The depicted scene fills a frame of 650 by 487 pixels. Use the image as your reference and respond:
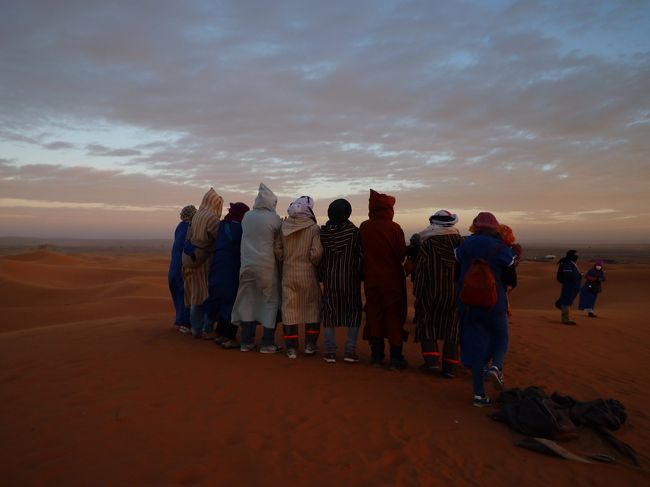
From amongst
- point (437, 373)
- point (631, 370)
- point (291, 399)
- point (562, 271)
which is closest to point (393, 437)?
point (291, 399)

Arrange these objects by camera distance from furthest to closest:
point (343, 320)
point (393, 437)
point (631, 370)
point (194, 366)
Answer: point (631, 370)
point (343, 320)
point (194, 366)
point (393, 437)

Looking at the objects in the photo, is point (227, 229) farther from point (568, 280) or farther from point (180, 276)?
point (568, 280)

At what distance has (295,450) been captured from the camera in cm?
414

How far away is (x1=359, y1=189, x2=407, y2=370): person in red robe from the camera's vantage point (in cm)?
650

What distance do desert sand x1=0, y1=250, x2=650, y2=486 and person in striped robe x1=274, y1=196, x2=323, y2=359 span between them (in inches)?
22.9

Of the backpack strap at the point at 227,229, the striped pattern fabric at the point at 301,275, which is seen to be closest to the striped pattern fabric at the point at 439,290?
the striped pattern fabric at the point at 301,275

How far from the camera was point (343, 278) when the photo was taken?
674 centimetres

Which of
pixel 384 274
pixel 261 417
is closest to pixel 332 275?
pixel 384 274

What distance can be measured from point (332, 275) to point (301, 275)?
456 mm

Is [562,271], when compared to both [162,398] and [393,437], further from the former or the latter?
[162,398]

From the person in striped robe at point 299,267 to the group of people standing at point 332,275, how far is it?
14 mm

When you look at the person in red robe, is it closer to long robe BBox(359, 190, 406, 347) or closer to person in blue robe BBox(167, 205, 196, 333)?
long robe BBox(359, 190, 406, 347)

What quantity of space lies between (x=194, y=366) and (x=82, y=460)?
2434 mm

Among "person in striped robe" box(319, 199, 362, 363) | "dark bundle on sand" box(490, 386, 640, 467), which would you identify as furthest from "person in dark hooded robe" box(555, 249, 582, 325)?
"person in striped robe" box(319, 199, 362, 363)
